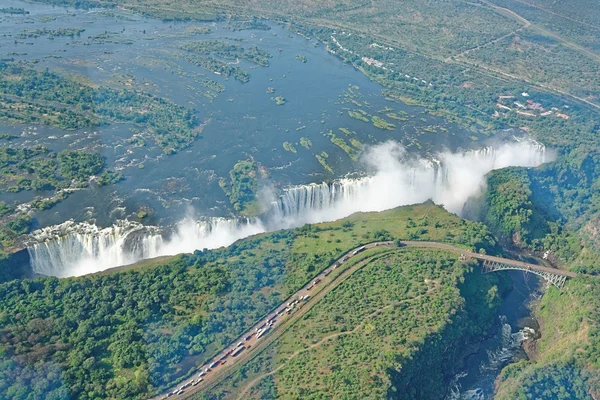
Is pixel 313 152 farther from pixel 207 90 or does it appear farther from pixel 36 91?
pixel 36 91

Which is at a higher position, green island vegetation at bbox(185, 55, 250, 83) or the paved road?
green island vegetation at bbox(185, 55, 250, 83)

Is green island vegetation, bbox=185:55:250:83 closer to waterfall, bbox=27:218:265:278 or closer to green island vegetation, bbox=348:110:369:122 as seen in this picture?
green island vegetation, bbox=348:110:369:122

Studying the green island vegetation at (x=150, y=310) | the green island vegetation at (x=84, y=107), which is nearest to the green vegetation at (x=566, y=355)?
the green island vegetation at (x=150, y=310)

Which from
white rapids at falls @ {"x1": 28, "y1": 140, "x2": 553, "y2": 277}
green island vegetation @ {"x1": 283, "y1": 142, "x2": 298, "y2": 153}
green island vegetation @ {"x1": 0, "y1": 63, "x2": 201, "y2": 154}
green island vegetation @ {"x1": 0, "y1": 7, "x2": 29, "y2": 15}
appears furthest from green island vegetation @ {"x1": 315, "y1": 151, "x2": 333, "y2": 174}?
green island vegetation @ {"x1": 0, "y1": 7, "x2": 29, "y2": 15}

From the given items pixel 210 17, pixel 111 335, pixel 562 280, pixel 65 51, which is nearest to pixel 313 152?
pixel 562 280

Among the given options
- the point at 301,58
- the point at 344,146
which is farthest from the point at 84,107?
the point at 301,58

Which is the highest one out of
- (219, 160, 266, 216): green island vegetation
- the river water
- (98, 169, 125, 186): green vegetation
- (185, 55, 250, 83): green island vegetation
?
(185, 55, 250, 83): green island vegetation
